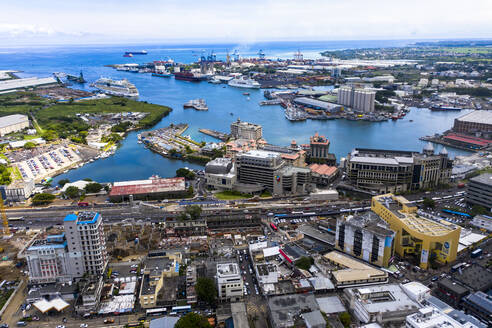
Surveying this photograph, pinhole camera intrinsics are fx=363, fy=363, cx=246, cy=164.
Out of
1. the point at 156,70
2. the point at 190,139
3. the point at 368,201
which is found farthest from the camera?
the point at 156,70

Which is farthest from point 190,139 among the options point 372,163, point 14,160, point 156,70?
point 156,70

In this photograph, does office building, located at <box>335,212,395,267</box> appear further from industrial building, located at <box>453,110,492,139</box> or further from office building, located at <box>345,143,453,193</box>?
industrial building, located at <box>453,110,492,139</box>

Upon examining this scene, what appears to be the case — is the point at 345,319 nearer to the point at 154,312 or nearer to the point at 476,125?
the point at 154,312

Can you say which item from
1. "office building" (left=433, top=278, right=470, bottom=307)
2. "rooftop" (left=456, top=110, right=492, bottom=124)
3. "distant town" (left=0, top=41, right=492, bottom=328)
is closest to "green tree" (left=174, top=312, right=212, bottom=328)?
"distant town" (left=0, top=41, right=492, bottom=328)

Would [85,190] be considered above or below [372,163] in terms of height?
below

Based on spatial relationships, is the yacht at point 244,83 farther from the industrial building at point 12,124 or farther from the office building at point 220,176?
the office building at point 220,176

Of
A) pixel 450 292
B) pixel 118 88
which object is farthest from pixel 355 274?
pixel 118 88

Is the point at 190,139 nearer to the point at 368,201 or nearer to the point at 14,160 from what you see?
the point at 14,160
